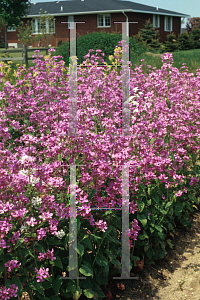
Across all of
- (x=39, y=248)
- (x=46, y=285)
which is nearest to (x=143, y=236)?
(x=46, y=285)

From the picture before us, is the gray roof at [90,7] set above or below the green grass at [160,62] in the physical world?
above

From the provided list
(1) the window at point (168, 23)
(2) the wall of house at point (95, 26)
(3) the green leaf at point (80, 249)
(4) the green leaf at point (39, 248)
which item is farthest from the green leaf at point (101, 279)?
(1) the window at point (168, 23)

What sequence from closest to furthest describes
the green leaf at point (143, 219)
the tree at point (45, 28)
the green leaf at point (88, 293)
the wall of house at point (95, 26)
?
1. the green leaf at point (88, 293)
2. the green leaf at point (143, 219)
3. the tree at point (45, 28)
4. the wall of house at point (95, 26)

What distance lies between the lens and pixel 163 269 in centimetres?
425

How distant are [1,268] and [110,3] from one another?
39.8 m

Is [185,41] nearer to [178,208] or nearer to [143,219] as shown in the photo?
[178,208]

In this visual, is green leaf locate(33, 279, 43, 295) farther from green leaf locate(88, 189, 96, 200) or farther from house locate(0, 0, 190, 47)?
house locate(0, 0, 190, 47)

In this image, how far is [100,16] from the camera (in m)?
37.3

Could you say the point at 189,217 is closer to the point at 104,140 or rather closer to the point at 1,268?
the point at 104,140

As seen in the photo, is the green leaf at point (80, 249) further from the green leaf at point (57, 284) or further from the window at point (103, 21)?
the window at point (103, 21)

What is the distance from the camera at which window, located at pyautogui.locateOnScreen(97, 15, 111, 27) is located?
37031 mm

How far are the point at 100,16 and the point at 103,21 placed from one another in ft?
2.28

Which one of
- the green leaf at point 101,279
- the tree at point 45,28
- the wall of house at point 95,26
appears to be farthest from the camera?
the wall of house at point 95,26

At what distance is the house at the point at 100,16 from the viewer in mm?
35625
